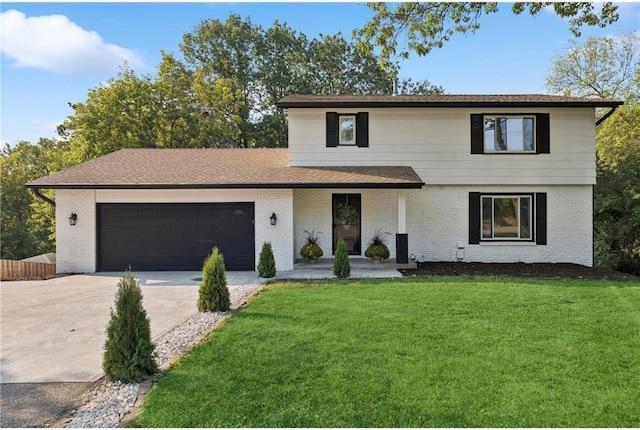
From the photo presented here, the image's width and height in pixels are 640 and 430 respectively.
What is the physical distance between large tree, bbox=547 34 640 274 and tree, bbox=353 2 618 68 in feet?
28.1

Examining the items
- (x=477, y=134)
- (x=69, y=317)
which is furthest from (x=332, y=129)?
(x=69, y=317)

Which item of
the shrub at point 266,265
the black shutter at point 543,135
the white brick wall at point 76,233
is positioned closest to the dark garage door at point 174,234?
the white brick wall at point 76,233

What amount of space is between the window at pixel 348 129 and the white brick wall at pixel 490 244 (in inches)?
96.3

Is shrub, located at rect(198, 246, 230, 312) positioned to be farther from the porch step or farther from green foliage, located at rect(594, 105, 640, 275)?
green foliage, located at rect(594, 105, 640, 275)

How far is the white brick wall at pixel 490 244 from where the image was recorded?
45.4 feet

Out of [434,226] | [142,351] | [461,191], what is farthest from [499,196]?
[142,351]

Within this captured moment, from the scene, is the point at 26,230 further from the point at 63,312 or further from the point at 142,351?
the point at 142,351

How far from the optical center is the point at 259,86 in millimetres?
32156

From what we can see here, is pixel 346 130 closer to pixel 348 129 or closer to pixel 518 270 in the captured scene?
pixel 348 129

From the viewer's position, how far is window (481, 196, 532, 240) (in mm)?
14000

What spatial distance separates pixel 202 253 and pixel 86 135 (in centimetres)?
1600

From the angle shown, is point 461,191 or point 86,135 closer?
point 461,191

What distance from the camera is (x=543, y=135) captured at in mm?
13773

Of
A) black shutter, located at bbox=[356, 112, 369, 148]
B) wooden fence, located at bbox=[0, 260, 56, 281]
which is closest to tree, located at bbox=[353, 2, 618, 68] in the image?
black shutter, located at bbox=[356, 112, 369, 148]
